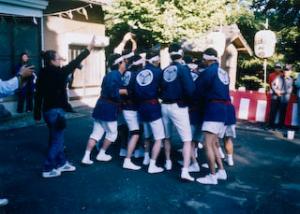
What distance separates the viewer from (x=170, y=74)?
6.11 meters

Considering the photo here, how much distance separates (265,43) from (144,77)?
9.80m

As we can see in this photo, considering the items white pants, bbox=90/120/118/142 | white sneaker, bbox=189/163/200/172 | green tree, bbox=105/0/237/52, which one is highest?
green tree, bbox=105/0/237/52

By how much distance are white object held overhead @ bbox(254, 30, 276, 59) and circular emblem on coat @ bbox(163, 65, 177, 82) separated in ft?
31.9

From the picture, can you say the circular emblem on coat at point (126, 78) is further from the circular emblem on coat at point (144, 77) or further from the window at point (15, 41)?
the window at point (15, 41)

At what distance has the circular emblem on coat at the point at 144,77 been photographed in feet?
20.7

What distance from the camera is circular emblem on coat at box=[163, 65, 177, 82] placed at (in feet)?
19.9

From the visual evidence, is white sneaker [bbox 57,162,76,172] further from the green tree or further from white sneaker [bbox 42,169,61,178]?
the green tree

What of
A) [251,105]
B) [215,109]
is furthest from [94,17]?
[215,109]

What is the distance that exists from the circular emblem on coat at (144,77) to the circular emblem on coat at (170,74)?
26 centimetres

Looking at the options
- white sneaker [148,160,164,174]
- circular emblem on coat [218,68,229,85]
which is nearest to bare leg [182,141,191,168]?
white sneaker [148,160,164,174]

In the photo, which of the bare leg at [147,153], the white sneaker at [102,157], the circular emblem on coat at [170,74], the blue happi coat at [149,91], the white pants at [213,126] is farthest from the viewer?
the white sneaker at [102,157]

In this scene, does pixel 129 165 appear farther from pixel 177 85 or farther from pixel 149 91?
pixel 177 85

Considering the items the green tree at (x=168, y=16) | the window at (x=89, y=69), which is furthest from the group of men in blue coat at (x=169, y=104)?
the green tree at (x=168, y=16)

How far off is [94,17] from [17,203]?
1128 cm
